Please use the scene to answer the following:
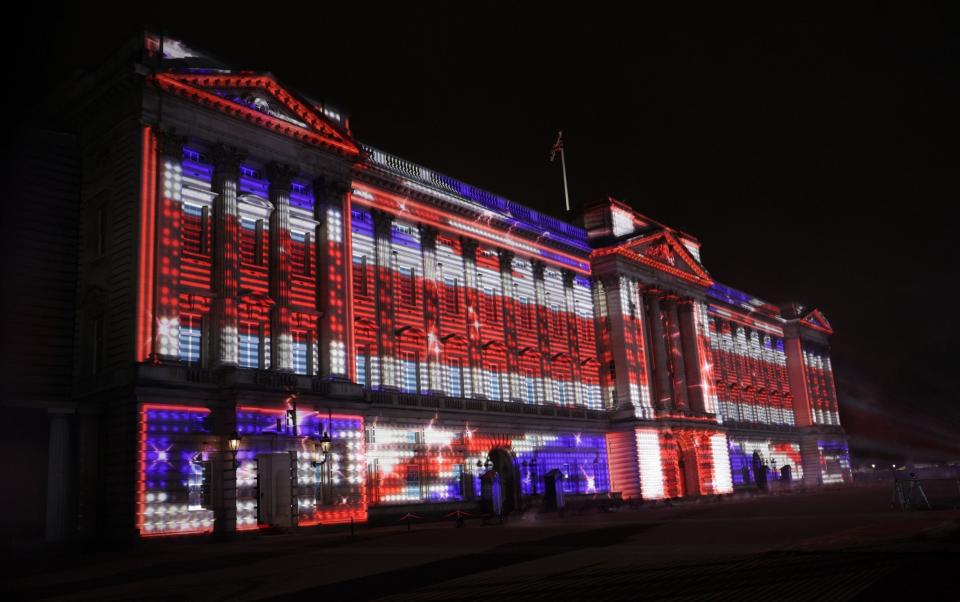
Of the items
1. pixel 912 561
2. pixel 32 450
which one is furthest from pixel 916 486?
pixel 32 450

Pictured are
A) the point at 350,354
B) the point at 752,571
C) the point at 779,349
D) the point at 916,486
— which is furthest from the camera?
the point at 779,349

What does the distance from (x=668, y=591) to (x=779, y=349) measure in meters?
97.4

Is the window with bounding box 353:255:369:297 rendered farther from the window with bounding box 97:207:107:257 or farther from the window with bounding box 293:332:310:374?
the window with bounding box 97:207:107:257

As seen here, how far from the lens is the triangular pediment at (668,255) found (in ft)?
235

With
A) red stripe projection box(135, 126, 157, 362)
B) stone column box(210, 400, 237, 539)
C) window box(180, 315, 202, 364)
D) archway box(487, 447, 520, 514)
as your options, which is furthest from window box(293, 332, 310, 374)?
archway box(487, 447, 520, 514)

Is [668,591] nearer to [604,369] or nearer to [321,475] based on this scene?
[321,475]

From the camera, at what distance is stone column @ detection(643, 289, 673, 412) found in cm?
7100

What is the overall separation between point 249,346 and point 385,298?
38.1 ft

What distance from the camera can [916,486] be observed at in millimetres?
33906

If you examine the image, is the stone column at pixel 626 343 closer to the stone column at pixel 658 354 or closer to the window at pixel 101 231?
the stone column at pixel 658 354

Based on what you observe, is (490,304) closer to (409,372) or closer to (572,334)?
(572,334)

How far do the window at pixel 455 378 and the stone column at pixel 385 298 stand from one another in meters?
5.03

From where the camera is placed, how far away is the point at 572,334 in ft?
218

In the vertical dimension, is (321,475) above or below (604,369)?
below
